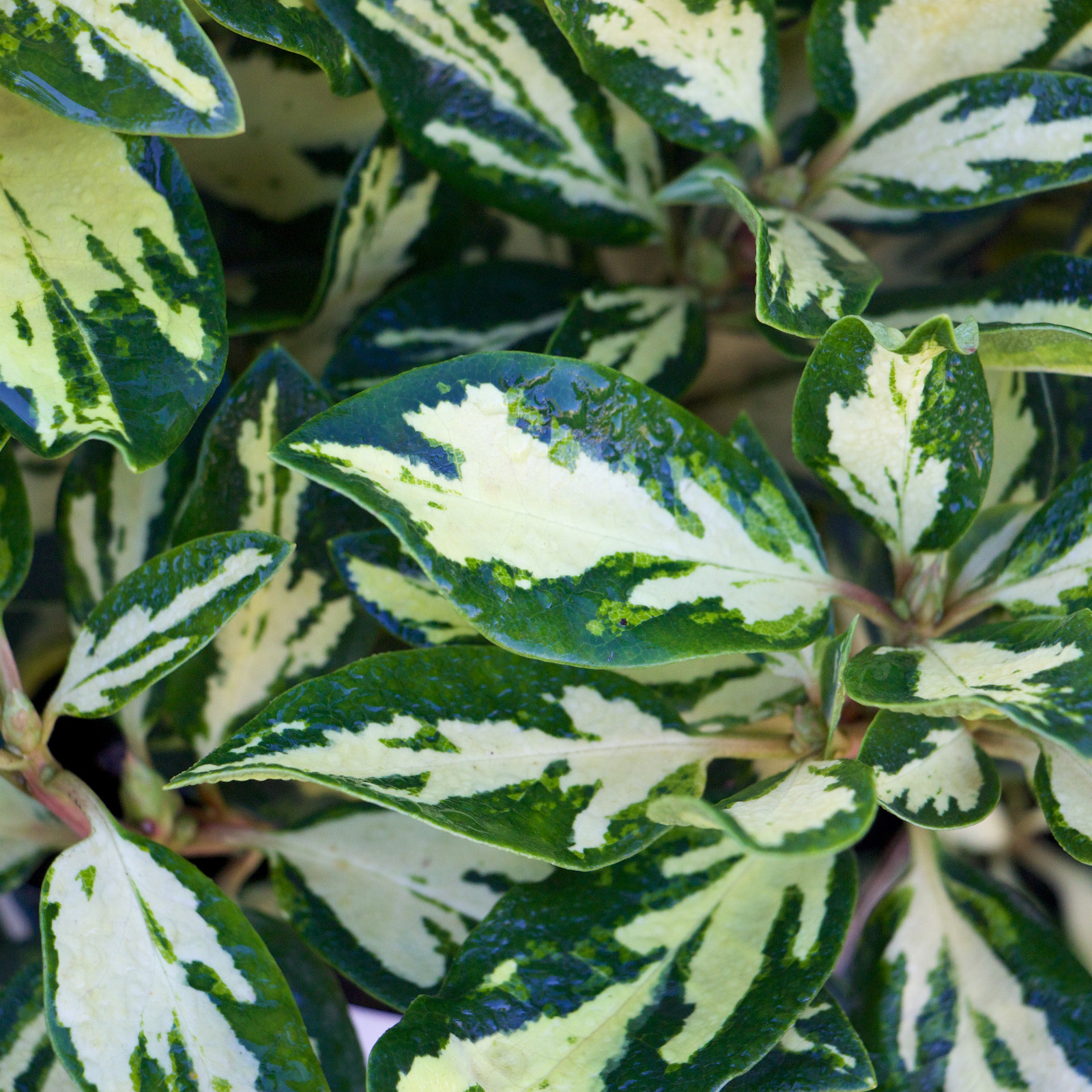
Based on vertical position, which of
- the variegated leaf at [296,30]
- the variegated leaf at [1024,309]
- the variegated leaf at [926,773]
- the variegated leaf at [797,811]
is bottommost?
the variegated leaf at [926,773]

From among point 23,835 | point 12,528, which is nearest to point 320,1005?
point 23,835

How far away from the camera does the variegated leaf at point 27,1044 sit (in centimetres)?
54

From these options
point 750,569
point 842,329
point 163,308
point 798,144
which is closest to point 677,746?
point 750,569

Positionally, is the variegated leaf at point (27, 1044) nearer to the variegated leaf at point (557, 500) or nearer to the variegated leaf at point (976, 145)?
the variegated leaf at point (557, 500)

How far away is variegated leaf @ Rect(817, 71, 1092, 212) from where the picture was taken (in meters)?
0.51

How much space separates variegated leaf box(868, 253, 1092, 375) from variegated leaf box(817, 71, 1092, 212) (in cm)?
4

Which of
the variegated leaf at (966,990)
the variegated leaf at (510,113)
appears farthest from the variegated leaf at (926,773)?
the variegated leaf at (510,113)

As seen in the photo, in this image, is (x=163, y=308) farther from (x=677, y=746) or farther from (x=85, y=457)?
(x=677, y=746)

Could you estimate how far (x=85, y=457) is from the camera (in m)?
0.60

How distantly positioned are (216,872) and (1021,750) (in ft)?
1.74

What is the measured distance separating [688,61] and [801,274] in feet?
0.54

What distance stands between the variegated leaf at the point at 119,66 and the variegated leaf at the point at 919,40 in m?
0.34

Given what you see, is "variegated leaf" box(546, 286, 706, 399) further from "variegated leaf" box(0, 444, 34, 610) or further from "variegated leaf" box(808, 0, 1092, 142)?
"variegated leaf" box(0, 444, 34, 610)

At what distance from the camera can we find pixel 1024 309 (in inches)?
20.8
